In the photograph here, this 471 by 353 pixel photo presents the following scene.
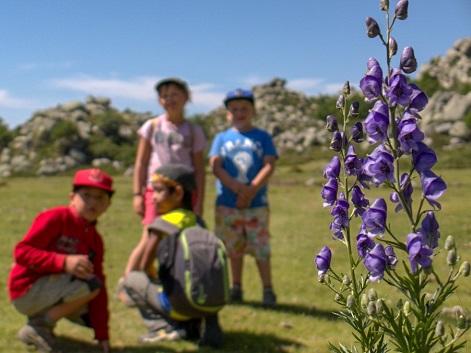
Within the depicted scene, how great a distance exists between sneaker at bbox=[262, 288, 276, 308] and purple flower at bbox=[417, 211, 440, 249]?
498 cm

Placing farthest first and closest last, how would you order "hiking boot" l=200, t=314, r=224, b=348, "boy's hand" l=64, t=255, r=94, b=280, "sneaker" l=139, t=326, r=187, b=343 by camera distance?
"sneaker" l=139, t=326, r=187, b=343 < "hiking boot" l=200, t=314, r=224, b=348 < "boy's hand" l=64, t=255, r=94, b=280

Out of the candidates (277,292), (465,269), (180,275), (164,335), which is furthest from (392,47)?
(277,292)

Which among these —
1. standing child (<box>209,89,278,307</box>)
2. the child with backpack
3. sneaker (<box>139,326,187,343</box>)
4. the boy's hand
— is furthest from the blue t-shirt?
the boy's hand

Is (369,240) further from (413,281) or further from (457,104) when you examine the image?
(457,104)

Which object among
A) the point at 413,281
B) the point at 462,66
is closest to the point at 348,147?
the point at 413,281

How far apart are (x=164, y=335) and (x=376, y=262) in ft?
12.6

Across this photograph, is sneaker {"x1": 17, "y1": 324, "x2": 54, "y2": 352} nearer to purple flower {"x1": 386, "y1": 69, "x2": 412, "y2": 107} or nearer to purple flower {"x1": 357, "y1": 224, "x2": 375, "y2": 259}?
purple flower {"x1": 357, "y1": 224, "x2": 375, "y2": 259}

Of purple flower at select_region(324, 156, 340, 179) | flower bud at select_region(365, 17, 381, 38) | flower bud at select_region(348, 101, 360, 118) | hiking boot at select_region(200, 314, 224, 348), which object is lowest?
hiking boot at select_region(200, 314, 224, 348)

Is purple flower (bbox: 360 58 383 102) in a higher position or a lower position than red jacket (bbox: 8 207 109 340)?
higher

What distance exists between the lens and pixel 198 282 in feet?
17.0

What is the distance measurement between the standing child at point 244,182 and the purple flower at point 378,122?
472 cm

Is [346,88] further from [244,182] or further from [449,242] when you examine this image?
[244,182]

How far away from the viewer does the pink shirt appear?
7172 mm

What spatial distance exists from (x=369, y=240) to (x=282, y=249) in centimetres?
907
